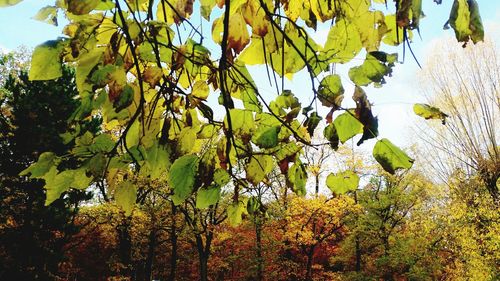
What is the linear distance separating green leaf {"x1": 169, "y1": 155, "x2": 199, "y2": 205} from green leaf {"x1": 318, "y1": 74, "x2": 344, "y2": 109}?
1.22 feet

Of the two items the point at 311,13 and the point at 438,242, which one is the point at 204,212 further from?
the point at 311,13

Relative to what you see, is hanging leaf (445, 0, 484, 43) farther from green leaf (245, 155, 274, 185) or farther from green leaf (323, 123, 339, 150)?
green leaf (245, 155, 274, 185)

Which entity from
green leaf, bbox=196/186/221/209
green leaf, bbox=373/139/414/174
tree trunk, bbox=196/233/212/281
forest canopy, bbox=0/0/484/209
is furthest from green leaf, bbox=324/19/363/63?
tree trunk, bbox=196/233/212/281

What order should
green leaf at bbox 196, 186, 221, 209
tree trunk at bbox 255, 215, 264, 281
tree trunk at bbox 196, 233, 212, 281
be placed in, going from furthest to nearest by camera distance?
tree trunk at bbox 255, 215, 264, 281 < tree trunk at bbox 196, 233, 212, 281 < green leaf at bbox 196, 186, 221, 209

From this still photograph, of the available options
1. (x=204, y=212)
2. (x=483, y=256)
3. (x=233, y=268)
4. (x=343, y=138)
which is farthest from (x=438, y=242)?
(x=343, y=138)

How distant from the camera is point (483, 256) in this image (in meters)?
12.8

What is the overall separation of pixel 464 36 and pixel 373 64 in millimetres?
208

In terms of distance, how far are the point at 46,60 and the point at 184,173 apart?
421mm

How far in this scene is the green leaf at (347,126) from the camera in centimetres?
95

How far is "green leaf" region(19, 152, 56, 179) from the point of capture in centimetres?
88

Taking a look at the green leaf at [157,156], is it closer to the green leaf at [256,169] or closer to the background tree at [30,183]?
the green leaf at [256,169]

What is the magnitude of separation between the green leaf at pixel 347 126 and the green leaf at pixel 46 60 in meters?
0.64

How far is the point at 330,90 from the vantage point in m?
0.96

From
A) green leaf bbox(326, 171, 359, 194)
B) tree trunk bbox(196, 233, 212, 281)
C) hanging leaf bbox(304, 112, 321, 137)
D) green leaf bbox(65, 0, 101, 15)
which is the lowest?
green leaf bbox(326, 171, 359, 194)
